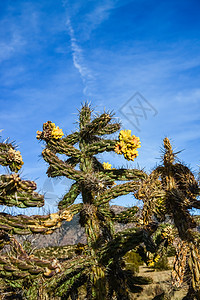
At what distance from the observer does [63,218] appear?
13.1 feet

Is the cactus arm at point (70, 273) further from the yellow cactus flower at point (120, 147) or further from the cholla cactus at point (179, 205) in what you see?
the yellow cactus flower at point (120, 147)

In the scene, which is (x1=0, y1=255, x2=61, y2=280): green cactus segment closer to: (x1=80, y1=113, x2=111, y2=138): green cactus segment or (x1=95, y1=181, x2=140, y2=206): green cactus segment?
(x1=95, y1=181, x2=140, y2=206): green cactus segment

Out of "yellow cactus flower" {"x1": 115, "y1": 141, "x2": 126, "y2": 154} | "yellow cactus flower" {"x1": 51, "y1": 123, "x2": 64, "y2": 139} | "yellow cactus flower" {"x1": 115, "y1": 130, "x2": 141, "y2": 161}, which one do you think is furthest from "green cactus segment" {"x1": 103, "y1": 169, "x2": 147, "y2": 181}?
"yellow cactus flower" {"x1": 51, "y1": 123, "x2": 64, "y2": 139}

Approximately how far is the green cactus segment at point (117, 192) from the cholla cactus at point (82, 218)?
18 millimetres

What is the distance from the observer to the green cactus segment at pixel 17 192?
3584 mm

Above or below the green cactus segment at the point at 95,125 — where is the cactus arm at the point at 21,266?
below

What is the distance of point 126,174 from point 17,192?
105 inches

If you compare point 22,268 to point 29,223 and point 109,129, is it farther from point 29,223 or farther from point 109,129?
point 109,129

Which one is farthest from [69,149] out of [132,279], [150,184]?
[132,279]

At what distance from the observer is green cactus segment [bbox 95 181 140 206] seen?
17.9ft

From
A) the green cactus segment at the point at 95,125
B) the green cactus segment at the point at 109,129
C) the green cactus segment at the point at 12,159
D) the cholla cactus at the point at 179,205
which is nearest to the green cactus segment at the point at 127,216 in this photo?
the cholla cactus at the point at 179,205

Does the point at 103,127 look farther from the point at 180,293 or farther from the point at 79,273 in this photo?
the point at 180,293

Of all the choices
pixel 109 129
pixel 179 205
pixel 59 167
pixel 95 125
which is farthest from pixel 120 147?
pixel 179 205

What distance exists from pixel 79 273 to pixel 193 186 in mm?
2411
